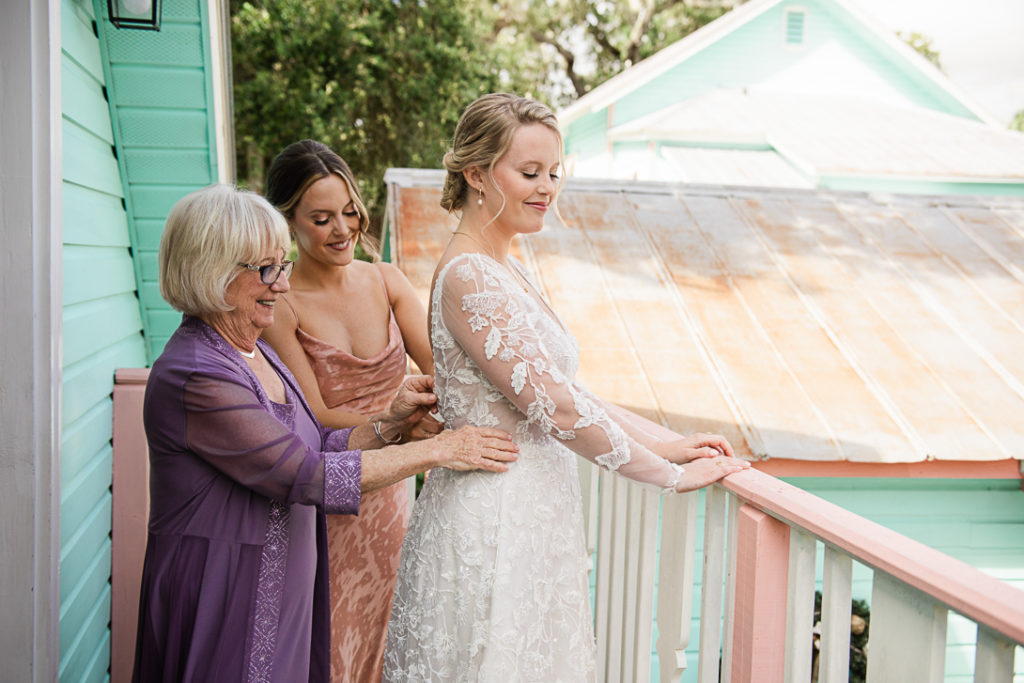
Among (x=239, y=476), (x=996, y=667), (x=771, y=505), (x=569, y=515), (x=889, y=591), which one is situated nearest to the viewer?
(x=996, y=667)

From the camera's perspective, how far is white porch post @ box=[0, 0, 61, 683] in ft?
→ 5.54

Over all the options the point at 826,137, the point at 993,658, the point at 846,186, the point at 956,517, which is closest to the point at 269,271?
the point at 993,658

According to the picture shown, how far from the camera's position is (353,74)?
13.8 m

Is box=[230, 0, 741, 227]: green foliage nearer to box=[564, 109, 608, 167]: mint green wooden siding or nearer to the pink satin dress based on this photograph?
box=[564, 109, 608, 167]: mint green wooden siding

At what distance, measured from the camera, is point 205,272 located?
162 centimetres

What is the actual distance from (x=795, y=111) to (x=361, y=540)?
12.7 metres

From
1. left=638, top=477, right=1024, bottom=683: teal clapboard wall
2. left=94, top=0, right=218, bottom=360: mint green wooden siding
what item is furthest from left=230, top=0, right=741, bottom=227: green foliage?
left=638, top=477, right=1024, bottom=683: teal clapboard wall

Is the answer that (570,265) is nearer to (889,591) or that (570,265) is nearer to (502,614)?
(502,614)

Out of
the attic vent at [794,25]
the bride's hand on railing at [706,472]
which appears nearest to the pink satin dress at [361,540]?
the bride's hand on railing at [706,472]

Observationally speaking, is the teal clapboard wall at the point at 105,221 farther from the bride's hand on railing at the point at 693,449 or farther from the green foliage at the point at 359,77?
the green foliage at the point at 359,77

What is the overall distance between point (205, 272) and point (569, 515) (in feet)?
3.29

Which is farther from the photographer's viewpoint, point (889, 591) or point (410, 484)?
point (410, 484)

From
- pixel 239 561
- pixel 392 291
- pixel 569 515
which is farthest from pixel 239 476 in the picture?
pixel 392 291

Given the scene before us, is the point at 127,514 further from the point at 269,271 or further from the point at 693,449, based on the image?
the point at 693,449
